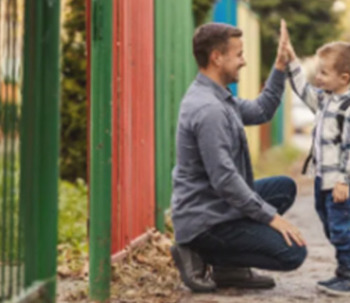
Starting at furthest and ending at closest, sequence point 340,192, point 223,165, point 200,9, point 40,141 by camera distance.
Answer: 1. point 200,9
2. point 340,192
3. point 223,165
4. point 40,141

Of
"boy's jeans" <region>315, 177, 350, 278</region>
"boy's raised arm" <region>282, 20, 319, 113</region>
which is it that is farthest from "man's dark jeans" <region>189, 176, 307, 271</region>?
"boy's raised arm" <region>282, 20, 319, 113</region>

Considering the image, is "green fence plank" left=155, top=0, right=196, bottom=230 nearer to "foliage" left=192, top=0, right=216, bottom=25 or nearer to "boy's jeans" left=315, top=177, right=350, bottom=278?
"foliage" left=192, top=0, right=216, bottom=25

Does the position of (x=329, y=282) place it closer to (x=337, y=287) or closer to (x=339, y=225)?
(x=337, y=287)

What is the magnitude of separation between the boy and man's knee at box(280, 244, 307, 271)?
0.30 m

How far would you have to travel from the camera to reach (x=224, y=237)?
526 centimetres

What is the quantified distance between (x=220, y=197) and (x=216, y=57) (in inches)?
29.2

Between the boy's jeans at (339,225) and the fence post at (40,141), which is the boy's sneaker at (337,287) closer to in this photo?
the boy's jeans at (339,225)

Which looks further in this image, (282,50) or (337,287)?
(282,50)

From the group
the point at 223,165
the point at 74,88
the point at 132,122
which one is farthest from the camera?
the point at 74,88

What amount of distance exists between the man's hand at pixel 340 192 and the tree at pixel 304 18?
20.3m

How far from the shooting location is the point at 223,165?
200 inches

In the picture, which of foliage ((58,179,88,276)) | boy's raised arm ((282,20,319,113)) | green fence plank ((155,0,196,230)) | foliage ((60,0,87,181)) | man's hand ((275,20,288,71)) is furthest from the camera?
foliage ((60,0,87,181))

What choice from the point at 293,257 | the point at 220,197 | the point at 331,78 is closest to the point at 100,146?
the point at 220,197

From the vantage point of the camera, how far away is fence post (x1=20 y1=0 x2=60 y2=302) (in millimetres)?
3512
